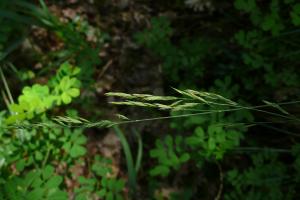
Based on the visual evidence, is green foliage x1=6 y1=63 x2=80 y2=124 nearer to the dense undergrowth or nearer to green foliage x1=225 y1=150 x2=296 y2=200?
the dense undergrowth

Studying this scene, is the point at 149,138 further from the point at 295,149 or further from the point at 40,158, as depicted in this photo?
the point at 295,149

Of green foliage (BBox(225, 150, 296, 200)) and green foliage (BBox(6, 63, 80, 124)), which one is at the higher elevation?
green foliage (BBox(6, 63, 80, 124))

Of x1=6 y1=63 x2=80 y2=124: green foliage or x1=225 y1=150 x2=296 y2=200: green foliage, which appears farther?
x1=225 y1=150 x2=296 y2=200: green foliage

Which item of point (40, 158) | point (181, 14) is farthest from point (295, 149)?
point (181, 14)

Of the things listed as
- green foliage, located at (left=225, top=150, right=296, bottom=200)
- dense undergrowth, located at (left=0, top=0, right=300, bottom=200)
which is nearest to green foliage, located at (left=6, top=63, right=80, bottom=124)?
dense undergrowth, located at (left=0, top=0, right=300, bottom=200)

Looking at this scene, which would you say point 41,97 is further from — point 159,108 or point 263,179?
point 263,179

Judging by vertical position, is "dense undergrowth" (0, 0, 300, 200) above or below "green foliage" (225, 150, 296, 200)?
above

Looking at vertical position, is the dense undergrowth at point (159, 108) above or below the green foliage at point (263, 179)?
above

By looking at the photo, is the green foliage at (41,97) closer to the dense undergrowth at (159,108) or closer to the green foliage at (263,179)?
the dense undergrowth at (159,108)

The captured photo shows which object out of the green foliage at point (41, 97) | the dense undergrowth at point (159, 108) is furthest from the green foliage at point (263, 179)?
the green foliage at point (41, 97)
